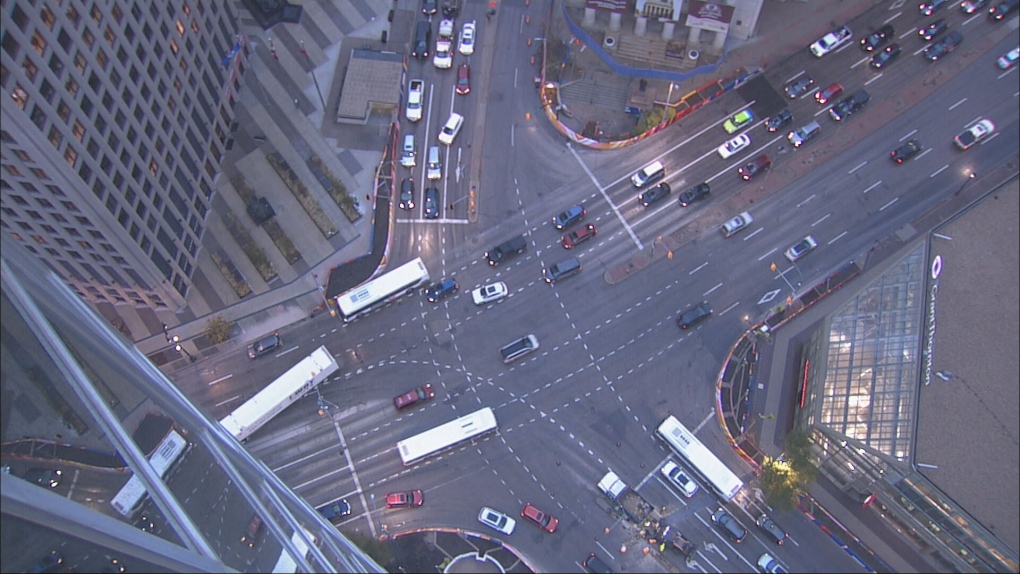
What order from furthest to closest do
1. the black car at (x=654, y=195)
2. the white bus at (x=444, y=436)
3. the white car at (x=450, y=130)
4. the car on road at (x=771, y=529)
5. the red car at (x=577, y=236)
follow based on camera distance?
1. the white car at (x=450, y=130)
2. the black car at (x=654, y=195)
3. the red car at (x=577, y=236)
4. the white bus at (x=444, y=436)
5. the car on road at (x=771, y=529)

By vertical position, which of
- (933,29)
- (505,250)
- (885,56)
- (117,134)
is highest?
(117,134)

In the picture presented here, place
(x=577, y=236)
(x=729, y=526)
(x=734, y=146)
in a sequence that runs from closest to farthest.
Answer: (x=729, y=526) → (x=577, y=236) → (x=734, y=146)

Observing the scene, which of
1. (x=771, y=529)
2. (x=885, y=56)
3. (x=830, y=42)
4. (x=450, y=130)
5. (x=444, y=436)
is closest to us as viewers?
(x=771, y=529)

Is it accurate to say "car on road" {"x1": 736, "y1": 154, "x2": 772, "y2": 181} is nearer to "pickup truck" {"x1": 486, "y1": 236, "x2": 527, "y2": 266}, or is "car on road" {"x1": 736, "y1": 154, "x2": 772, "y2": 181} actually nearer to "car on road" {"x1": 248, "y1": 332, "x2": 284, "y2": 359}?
"pickup truck" {"x1": 486, "y1": 236, "x2": 527, "y2": 266}

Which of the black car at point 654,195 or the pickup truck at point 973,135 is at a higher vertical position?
the pickup truck at point 973,135

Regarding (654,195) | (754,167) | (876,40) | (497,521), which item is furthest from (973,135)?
(497,521)

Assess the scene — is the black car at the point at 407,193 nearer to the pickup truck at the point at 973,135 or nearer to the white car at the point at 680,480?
the white car at the point at 680,480

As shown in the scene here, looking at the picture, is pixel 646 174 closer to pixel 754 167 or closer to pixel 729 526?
pixel 754 167

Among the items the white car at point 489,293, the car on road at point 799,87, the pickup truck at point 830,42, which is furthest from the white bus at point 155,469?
the pickup truck at point 830,42
